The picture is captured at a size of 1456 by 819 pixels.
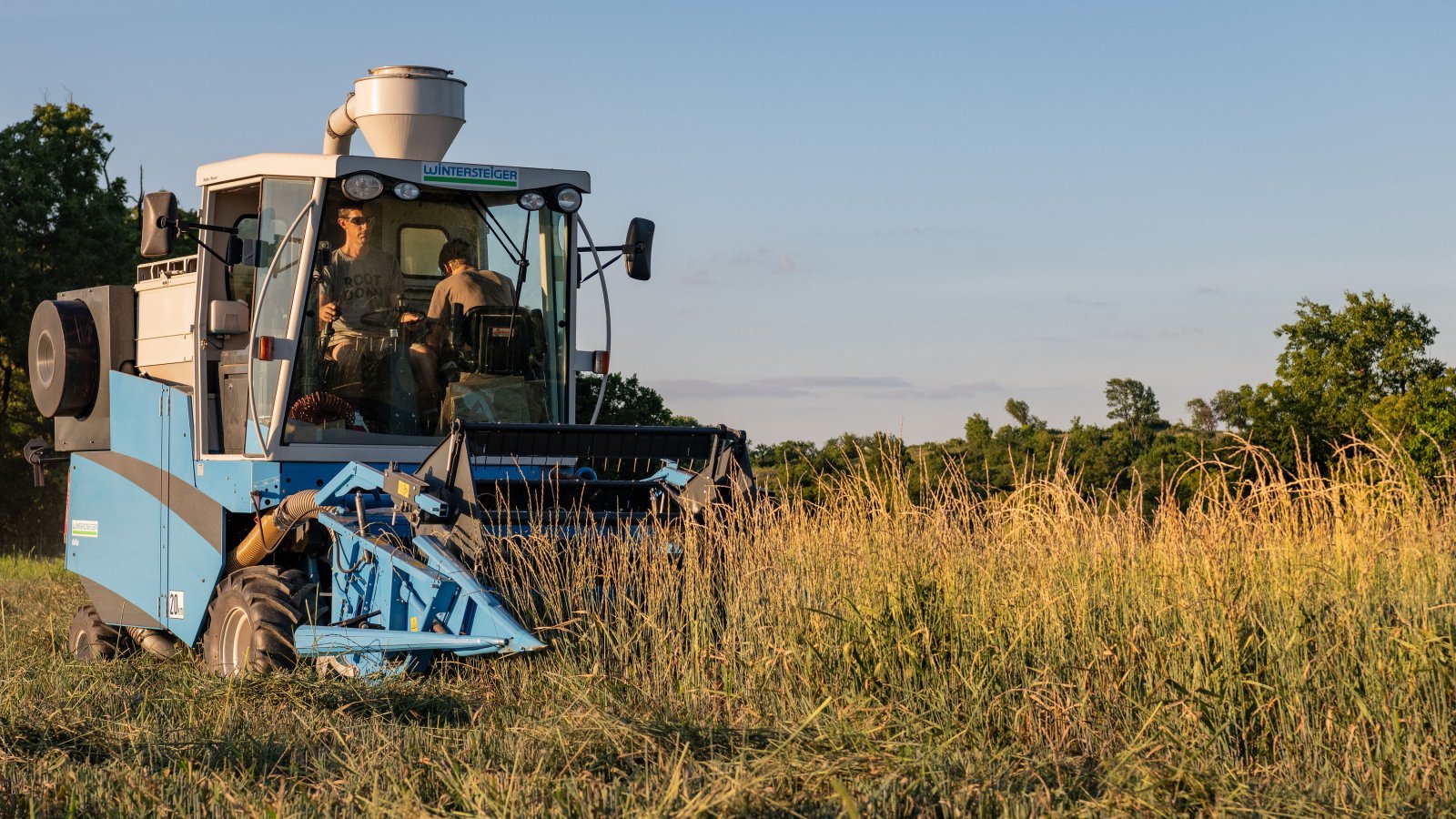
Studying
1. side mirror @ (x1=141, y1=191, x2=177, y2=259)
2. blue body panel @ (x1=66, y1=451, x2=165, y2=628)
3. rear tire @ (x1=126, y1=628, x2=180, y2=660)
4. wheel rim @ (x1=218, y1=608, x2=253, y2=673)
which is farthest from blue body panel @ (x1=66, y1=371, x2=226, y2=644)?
side mirror @ (x1=141, y1=191, x2=177, y2=259)

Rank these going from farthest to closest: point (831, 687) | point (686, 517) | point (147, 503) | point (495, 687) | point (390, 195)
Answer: point (147, 503) < point (390, 195) < point (686, 517) < point (495, 687) < point (831, 687)

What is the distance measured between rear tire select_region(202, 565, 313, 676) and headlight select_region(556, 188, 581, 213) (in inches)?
109

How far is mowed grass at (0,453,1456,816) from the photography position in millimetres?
4984

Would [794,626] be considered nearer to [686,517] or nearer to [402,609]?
[686,517]

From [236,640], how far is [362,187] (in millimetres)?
2703

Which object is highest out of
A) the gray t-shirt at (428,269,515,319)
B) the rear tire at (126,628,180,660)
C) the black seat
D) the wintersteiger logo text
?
the wintersteiger logo text

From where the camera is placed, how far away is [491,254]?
9781 mm

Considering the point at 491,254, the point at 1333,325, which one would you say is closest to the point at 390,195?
the point at 491,254

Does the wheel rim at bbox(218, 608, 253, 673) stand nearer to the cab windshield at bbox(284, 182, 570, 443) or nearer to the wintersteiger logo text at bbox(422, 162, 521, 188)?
the cab windshield at bbox(284, 182, 570, 443)

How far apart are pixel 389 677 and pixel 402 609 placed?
51cm

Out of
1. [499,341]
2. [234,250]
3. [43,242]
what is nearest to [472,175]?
[499,341]

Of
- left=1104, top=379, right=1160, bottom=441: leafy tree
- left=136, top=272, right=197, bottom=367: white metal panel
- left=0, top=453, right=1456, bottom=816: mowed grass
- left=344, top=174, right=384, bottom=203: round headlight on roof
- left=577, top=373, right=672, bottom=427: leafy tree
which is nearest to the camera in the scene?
left=0, top=453, right=1456, bottom=816: mowed grass

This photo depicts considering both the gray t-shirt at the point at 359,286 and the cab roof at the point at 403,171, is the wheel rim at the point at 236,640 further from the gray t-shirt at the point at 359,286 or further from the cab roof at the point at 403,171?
the cab roof at the point at 403,171

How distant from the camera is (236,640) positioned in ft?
29.2
